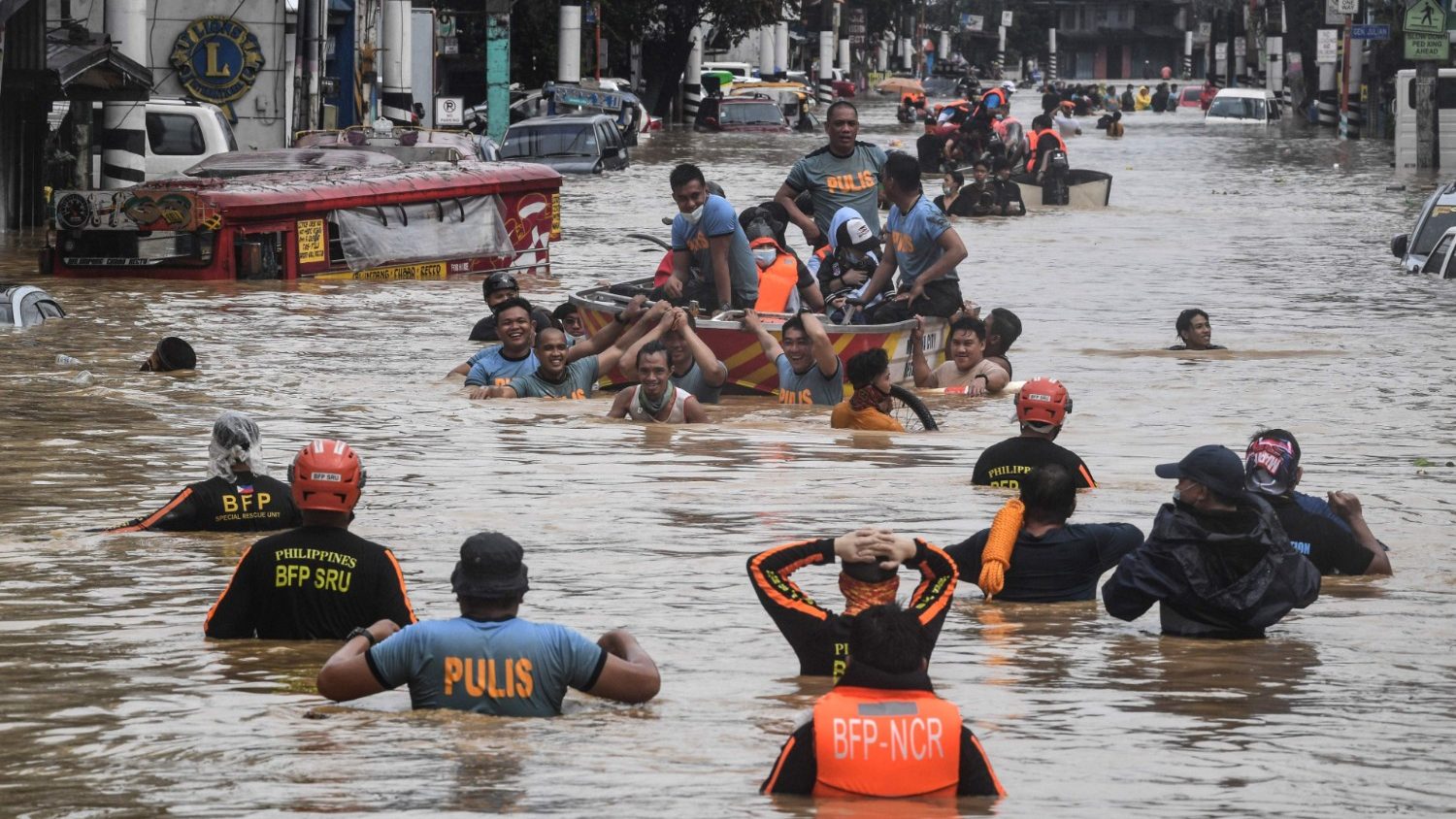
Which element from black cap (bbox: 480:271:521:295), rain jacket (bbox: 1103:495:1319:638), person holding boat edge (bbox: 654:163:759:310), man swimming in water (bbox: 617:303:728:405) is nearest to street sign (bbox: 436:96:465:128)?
black cap (bbox: 480:271:521:295)

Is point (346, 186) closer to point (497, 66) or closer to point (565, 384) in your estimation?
point (565, 384)

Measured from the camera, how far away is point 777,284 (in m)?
16.4

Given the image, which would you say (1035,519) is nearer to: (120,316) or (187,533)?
(187,533)

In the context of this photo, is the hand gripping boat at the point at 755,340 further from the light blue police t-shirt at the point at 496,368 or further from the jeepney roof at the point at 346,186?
the jeepney roof at the point at 346,186

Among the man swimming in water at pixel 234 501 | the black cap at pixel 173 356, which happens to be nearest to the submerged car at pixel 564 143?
the black cap at pixel 173 356

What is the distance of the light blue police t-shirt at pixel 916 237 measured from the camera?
1598 cm

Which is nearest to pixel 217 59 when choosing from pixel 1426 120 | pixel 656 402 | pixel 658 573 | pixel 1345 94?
pixel 1426 120

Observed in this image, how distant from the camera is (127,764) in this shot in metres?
6.79

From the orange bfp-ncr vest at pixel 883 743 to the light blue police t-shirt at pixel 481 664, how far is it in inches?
45.5

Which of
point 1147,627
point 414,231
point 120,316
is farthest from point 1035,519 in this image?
point 414,231

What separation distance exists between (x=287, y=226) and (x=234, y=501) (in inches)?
539

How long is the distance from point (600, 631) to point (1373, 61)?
56.8 m

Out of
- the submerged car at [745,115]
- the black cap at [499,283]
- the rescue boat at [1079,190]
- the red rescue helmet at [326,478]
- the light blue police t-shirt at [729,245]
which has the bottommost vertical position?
the red rescue helmet at [326,478]

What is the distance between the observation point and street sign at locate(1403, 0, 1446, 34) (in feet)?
140
